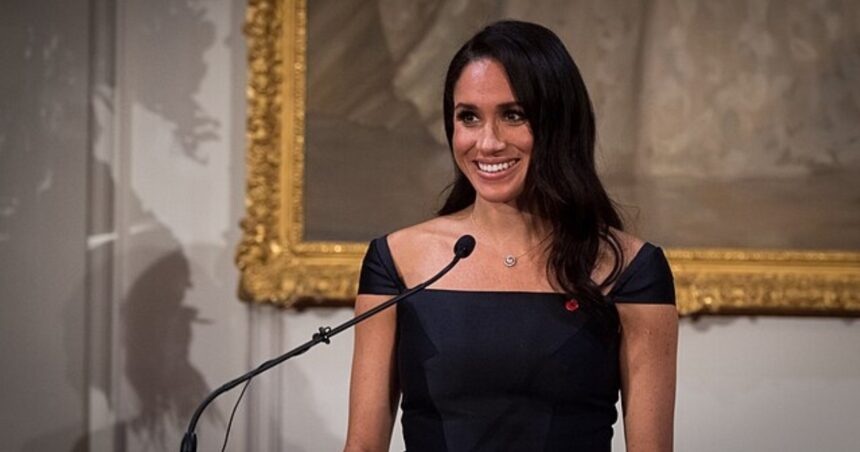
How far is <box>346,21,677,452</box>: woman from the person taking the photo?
1682 millimetres

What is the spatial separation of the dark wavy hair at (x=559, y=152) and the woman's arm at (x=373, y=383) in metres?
0.27

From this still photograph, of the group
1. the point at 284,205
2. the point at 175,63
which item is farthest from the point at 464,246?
the point at 175,63

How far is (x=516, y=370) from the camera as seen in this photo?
5.61ft

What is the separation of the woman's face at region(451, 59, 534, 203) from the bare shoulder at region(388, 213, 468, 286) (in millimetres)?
148

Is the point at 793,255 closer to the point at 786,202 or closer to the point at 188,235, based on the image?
the point at 786,202

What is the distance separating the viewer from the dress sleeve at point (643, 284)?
171 cm

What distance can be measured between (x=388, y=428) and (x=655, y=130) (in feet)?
4.74

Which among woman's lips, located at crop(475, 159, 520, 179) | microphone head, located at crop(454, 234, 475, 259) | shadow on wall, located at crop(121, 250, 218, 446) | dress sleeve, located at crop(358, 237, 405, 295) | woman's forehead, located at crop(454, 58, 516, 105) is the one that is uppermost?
woman's forehead, located at crop(454, 58, 516, 105)

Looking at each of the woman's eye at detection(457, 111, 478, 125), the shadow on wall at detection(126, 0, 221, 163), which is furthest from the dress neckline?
the shadow on wall at detection(126, 0, 221, 163)

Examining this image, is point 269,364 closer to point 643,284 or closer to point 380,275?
point 380,275

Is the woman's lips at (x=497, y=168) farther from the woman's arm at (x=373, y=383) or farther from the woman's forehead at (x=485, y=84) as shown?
the woman's arm at (x=373, y=383)

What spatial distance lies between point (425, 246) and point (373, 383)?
0.23 m

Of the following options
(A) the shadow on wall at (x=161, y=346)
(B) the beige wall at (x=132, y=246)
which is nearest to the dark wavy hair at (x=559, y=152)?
(B) the beige wall at (x=132, y=246)

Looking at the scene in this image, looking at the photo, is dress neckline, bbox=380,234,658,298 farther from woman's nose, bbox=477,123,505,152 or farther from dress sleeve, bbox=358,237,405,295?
woman's nose, bbox=477,123,505,152
